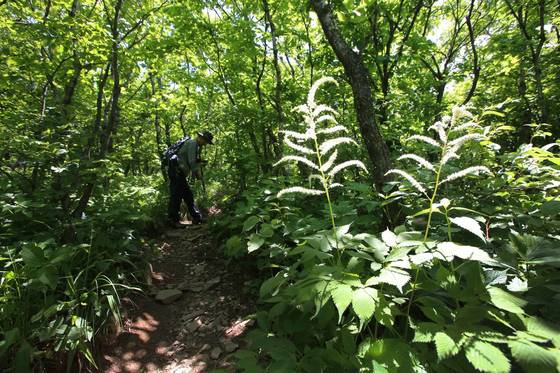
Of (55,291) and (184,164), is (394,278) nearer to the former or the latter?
(55,291)

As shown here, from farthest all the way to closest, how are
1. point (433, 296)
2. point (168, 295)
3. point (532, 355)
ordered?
point (168, 295), point (433, 296), point (532, 355)

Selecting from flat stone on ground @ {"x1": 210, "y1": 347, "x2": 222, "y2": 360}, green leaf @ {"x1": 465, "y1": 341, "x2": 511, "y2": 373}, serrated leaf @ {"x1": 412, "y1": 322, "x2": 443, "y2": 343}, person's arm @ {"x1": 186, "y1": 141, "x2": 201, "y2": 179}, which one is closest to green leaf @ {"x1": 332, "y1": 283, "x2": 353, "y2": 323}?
serrated leaf @ {"x1": 412, "y1": 322, "x2": 443, "y2": 343}

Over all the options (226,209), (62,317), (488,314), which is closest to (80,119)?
(226,209)

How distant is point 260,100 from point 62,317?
22.3ft

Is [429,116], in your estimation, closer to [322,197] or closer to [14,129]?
[322,197]

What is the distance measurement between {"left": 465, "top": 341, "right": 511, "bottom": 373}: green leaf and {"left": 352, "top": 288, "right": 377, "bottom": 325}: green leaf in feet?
1.44

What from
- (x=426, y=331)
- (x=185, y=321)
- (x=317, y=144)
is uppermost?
(x=317, y=144)

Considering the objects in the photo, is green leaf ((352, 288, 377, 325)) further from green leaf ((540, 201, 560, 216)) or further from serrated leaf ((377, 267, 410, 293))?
green leaf ((540, 201, 560, 216))

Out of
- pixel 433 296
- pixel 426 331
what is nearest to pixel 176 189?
pixel 433 296

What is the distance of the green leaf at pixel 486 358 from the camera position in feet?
4.02

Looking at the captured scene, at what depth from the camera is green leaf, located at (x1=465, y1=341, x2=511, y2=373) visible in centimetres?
123

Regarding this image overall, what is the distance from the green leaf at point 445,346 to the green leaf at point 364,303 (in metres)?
0.31

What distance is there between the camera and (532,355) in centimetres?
126

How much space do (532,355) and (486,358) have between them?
0.60ft
